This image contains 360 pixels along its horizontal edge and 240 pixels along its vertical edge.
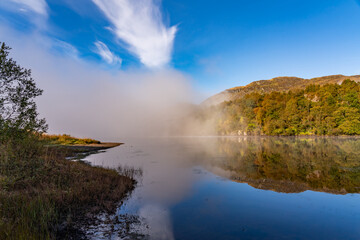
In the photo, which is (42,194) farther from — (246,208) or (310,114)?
(310,114)

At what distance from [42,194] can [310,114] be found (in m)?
126

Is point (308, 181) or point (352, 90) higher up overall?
point (352, 90)

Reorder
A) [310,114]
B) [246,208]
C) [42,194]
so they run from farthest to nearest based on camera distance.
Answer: [310,114] < [246,208] < [42,194]

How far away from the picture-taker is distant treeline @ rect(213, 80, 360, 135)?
8769 centimetres

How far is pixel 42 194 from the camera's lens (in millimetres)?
10992

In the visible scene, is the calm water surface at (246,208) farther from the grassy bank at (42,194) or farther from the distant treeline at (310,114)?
the distant treeline at (310,114)

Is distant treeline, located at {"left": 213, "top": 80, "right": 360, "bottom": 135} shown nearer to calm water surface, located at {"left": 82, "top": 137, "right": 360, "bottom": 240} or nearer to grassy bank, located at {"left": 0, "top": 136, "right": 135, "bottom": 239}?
calm water surface, located at {"left": 82, "top": 137, "right": 360, "bottom": 240}

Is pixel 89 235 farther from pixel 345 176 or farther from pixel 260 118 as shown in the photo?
pixel 260 118

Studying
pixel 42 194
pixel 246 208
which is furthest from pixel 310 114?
pixel 42 194

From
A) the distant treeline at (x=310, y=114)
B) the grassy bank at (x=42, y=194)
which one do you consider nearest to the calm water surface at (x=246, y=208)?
the grassy bank at (x=42, y=194)

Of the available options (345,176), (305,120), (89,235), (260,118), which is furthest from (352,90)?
(89,235)

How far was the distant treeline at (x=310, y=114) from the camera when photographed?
3452 inches

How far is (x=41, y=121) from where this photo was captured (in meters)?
16.7

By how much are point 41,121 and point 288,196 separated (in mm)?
23061
